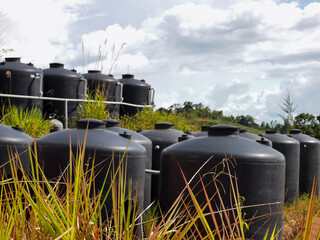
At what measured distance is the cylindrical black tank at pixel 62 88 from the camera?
52.2ft

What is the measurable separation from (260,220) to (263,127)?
2504 cm

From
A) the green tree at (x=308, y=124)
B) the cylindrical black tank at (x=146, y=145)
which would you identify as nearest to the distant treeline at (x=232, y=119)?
the green tree at (x=308, y=124)

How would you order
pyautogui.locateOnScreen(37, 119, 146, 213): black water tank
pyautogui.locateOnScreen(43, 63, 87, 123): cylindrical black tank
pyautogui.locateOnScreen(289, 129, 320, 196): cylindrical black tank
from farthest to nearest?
1. pyautogui.locateOnScreen(43, 63, 87, 123): cylindrical black tank
2. pyautogui.locateOnScreen(289, 129, 320, 196): cylindrical black tank
3. pyautogui.locateOnScreen(37, 119, 146, 213): black water tank

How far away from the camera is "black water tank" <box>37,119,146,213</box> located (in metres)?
5.24

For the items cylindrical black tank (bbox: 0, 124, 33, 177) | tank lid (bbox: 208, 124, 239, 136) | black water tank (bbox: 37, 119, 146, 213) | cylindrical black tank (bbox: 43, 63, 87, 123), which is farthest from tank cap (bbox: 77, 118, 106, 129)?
cylindrical black tank (bbox: 43, 63, 87, 123)

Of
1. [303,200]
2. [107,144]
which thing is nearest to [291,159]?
[303,200]

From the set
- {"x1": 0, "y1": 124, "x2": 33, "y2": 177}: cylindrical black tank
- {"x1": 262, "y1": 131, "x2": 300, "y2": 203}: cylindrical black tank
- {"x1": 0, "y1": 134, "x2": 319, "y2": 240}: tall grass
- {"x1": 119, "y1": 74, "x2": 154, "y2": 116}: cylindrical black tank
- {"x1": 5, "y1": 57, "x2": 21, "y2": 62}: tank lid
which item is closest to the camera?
{"x1": 0, "y1": 134, "x2": 319, "y2": 240}: tall grass

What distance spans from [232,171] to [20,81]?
10835 mm

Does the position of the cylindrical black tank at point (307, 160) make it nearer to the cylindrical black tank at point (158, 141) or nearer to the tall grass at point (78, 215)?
the cylindrical black tank at point (158, 141)

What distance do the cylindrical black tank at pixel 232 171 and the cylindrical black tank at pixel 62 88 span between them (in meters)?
10.8

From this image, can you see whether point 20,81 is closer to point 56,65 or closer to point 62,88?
point 62,88

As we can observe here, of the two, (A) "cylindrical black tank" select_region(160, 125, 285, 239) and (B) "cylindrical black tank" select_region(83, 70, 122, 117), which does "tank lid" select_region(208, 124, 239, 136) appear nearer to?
(A) "cylindrical black tank" select_region(160, 125, 285, 239)

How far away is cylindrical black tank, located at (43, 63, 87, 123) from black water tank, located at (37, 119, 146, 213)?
10.4m

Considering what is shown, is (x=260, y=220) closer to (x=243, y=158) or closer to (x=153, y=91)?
(x=243, y=158)
